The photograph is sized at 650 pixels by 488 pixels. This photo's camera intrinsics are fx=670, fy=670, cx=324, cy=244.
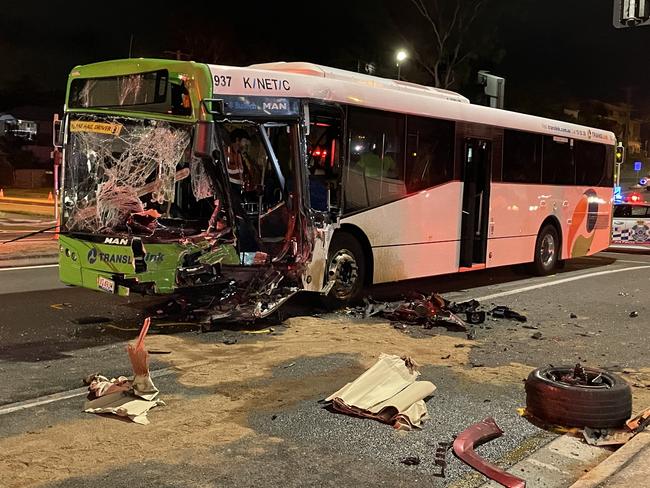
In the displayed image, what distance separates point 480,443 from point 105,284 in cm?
491

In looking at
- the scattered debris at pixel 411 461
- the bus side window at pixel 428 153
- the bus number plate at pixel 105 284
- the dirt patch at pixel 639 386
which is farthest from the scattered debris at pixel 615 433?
the bus side window at pixel 428 153

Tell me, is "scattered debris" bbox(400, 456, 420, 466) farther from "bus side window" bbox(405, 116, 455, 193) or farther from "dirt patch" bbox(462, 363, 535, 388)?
"bus side window" bbox(405, 116, 455, 193)

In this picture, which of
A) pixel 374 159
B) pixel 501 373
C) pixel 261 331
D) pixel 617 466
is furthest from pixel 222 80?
pixel 617 466

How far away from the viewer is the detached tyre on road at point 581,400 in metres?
4.98

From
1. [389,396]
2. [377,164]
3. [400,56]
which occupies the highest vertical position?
[400,56]

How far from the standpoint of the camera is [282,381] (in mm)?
6176

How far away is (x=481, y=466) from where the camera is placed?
171 inches

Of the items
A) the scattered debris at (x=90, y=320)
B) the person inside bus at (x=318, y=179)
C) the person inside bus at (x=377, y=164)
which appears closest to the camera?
the scattered debris at (x=90, y=320)

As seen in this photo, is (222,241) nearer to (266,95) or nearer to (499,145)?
(266,95)

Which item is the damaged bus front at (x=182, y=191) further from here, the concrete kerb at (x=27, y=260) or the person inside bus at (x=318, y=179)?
the concrete kerb at (x=27, y=260)

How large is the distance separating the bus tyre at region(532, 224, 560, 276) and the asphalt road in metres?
2.63

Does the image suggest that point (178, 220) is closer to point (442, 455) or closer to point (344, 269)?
point (344, 269)

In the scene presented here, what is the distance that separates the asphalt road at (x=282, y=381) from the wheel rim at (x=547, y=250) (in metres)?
2.86

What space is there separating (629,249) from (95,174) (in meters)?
16.9
